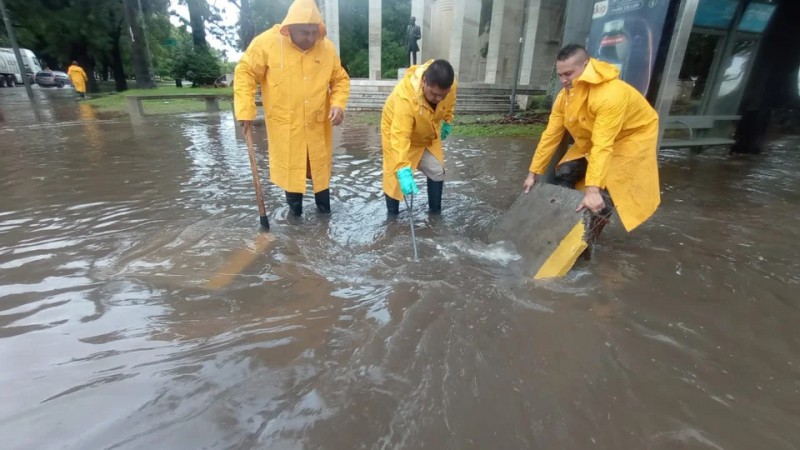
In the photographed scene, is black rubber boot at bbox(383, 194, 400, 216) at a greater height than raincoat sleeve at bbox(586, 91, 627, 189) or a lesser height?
lesser

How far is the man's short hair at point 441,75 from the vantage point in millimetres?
2873

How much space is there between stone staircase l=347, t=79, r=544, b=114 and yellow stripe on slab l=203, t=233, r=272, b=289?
35.2ft

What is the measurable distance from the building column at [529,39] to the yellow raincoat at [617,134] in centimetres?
1549

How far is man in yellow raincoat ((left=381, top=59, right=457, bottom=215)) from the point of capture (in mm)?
2990

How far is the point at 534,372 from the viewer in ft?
6.06

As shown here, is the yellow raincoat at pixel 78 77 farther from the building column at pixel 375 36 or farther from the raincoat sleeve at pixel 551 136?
the raincoat sleeve at pixel 551 136

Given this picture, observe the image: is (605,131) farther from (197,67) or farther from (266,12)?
(266,12)

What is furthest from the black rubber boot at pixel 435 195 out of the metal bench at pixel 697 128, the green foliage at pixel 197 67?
the green foliage at pixel 197 67

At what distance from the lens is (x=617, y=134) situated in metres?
2.67

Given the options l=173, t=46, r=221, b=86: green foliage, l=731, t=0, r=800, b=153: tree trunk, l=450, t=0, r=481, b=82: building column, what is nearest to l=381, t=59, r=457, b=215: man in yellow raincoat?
l=731, t=0, r=800, b=153: tree trunk

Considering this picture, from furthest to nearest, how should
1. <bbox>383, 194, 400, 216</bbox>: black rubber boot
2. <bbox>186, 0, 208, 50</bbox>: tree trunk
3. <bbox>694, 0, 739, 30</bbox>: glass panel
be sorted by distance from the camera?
<bbox>186, 0, 208, 50</bbox>: tree trunk → <bbox>694, 0, 739, 30</bbox>: glass panel → <bbox>383, 194, 400, 216</bbox>: black rubber boot

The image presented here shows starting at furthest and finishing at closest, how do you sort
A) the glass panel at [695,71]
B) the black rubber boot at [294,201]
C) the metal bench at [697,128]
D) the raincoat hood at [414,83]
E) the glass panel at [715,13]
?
the glass panel at [695,71], the metal bench at [697,128], the glass panel at [715,13], the black rubber boot at [294,201], the raincoat hood at [414,83]

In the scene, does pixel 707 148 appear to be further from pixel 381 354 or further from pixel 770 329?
pixel 381 354

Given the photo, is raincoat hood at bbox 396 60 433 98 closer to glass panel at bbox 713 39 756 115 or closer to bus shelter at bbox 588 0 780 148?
bus shelter at bbox 588 0 780 148
